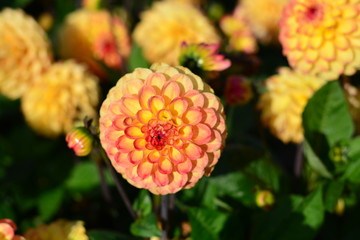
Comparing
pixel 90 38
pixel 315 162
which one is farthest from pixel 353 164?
pixel 90 38

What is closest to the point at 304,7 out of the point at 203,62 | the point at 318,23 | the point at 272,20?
the point at 318,23

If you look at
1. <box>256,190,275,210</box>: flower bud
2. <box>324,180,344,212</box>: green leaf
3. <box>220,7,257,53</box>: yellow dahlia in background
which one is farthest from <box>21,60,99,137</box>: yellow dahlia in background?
<box>324,180,344,212</box>: green leaf

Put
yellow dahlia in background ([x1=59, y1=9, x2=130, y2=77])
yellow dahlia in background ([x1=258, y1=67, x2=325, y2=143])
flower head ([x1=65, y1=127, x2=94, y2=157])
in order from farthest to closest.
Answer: yellow dahlia in background ([x1=59, y1=9, x2=130, y2=77]), yellow dahlia in background ([x1=258, y1=67, x2=325, y2=143]), flower head ([x1=65, y1=127, x2=94, y2=157])

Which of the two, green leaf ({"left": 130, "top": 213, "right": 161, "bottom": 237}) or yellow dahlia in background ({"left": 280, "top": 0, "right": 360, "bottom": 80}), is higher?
yellow dahlia in background ({"left": 280, "top": 0, "right": 360, "bottom": 80})

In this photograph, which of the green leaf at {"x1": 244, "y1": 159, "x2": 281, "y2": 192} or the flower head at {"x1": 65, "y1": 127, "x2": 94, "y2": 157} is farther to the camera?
the green leaf at {"x1": 244, "y1": 159, "x2": 281, "y2": 192}

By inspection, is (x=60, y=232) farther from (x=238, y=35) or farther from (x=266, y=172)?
(x=238, y=35)

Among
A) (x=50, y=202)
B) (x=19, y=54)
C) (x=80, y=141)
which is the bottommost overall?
(x=50, y=202)

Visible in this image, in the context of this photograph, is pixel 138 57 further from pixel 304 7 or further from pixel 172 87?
pixel 172 87

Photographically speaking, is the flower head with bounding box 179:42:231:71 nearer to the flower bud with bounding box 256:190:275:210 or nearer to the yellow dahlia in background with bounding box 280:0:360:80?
the yellow dahlia in background with bounding box 280:0:360:80
